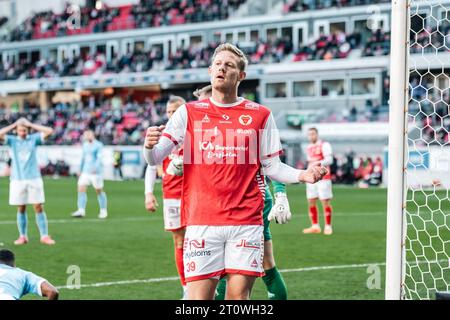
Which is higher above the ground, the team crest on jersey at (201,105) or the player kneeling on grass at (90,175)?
the team crest on jersey at (201,105)

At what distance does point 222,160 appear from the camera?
16.9 ft

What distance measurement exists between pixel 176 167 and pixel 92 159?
39.8ft

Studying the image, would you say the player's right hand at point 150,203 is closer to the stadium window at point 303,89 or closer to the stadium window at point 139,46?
the stadium window at point 303,89

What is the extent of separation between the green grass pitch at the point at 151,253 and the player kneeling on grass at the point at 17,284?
11.5 feet

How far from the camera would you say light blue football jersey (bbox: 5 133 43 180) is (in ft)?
44.3

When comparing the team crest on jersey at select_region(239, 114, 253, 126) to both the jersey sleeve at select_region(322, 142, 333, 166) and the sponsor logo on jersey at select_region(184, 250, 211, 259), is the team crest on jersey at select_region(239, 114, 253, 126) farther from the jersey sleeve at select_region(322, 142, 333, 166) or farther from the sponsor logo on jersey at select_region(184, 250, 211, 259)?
the jersey sleeve at select_region(322, 142, 333, 166)

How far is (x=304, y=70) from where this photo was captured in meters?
46.0

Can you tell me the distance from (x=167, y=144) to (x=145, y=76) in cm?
4814

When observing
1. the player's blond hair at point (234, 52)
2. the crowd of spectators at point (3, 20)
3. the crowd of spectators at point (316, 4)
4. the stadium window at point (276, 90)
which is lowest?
the player's blond hair at point (234, 52)

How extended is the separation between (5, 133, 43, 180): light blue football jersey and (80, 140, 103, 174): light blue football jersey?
5.59 metres

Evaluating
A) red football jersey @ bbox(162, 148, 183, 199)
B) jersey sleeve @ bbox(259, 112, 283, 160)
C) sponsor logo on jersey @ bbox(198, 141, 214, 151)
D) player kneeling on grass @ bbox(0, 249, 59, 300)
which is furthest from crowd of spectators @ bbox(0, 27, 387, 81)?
player kneeling on grass @ bbox(0, 249, 59, 300)

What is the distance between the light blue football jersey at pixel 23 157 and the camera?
13.5 metres

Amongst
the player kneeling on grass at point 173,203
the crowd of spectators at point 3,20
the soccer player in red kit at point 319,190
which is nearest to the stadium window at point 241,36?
the crowd of spectators at point 3,20

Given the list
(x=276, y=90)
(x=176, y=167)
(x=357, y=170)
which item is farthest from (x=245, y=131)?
(x=276, y=90)
